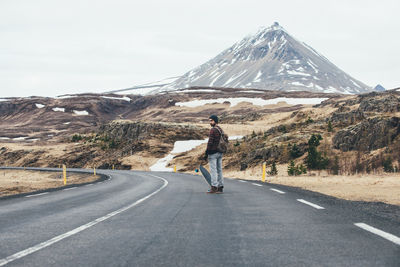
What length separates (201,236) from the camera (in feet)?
19.1

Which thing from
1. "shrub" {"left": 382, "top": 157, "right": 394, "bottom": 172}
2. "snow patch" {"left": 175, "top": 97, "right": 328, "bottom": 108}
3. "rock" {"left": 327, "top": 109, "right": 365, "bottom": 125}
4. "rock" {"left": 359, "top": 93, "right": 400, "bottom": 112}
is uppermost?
"snow patch" {"left": 175, "top": 97, "right": 328, "bottom": 108}

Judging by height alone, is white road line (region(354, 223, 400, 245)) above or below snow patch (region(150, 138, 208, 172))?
below

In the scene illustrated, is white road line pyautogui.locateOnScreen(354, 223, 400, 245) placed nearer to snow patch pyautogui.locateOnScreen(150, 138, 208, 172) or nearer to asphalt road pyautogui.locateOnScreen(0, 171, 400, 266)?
asphalt road pyautogui.locateOnScreen(0, 171, 400, 266)

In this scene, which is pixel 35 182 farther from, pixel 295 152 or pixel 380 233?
pixel 380 233

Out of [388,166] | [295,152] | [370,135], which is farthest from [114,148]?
[388,166]

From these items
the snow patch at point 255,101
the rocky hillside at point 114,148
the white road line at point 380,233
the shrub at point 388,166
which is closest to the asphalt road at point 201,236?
the white road line at point 380,233

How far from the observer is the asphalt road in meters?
4.51

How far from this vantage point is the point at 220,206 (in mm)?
9453

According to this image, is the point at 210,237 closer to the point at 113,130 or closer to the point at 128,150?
the point at 128,150

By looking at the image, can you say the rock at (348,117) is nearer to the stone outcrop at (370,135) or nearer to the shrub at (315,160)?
the stone outcrop at (370,135)

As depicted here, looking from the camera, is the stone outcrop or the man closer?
the man

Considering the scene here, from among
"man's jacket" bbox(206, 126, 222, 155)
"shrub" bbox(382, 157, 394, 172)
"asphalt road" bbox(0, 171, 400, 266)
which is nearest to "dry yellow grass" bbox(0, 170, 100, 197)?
"man's jacket" bbox(206, 126, 222, 155)

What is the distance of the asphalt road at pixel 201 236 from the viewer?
4512 mm

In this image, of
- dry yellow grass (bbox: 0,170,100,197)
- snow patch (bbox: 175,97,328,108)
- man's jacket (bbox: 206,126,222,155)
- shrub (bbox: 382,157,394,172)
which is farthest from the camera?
snow patch (bbox: 175,97,328,108)
